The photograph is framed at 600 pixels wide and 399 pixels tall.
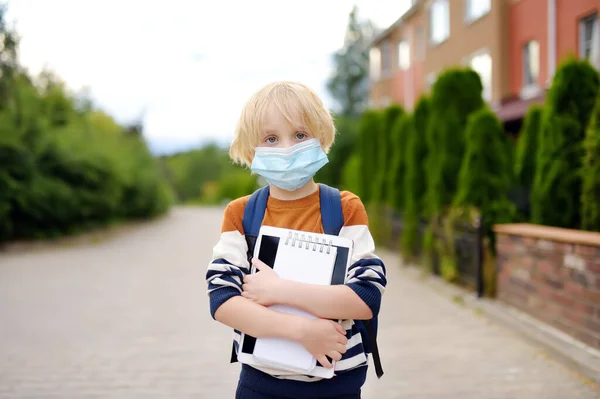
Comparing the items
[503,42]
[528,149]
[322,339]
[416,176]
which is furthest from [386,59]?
[322,339]

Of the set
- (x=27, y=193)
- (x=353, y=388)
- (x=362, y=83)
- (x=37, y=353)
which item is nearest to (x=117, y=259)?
(x=27, y=193)

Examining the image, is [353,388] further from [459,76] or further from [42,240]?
[42,240]

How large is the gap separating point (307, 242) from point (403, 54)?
90.5 feet

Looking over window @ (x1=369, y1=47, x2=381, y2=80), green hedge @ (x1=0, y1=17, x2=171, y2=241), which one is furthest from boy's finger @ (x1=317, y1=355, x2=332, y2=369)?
window @ (x1=369, y1=47, x2=381, y2=80)

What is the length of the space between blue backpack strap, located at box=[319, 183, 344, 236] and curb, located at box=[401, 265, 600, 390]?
338 centimetres

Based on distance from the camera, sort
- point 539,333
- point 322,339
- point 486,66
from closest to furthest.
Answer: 1. point 322,339
2. point 539,333
3. point 486,66

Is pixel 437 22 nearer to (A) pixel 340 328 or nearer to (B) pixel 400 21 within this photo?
(B) pixel 400 21

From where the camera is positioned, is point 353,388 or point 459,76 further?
point 459,76

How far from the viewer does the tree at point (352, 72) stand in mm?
47969

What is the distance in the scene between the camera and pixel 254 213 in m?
2.12

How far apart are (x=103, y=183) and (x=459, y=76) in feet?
40.7

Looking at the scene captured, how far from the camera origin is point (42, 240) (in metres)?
16.9

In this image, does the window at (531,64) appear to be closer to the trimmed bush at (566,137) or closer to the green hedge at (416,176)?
the green hedge at (416,176)

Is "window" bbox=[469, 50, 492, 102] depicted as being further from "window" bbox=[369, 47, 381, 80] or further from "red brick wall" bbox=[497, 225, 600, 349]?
"window" bbox=[369, 47, 381, 80]
